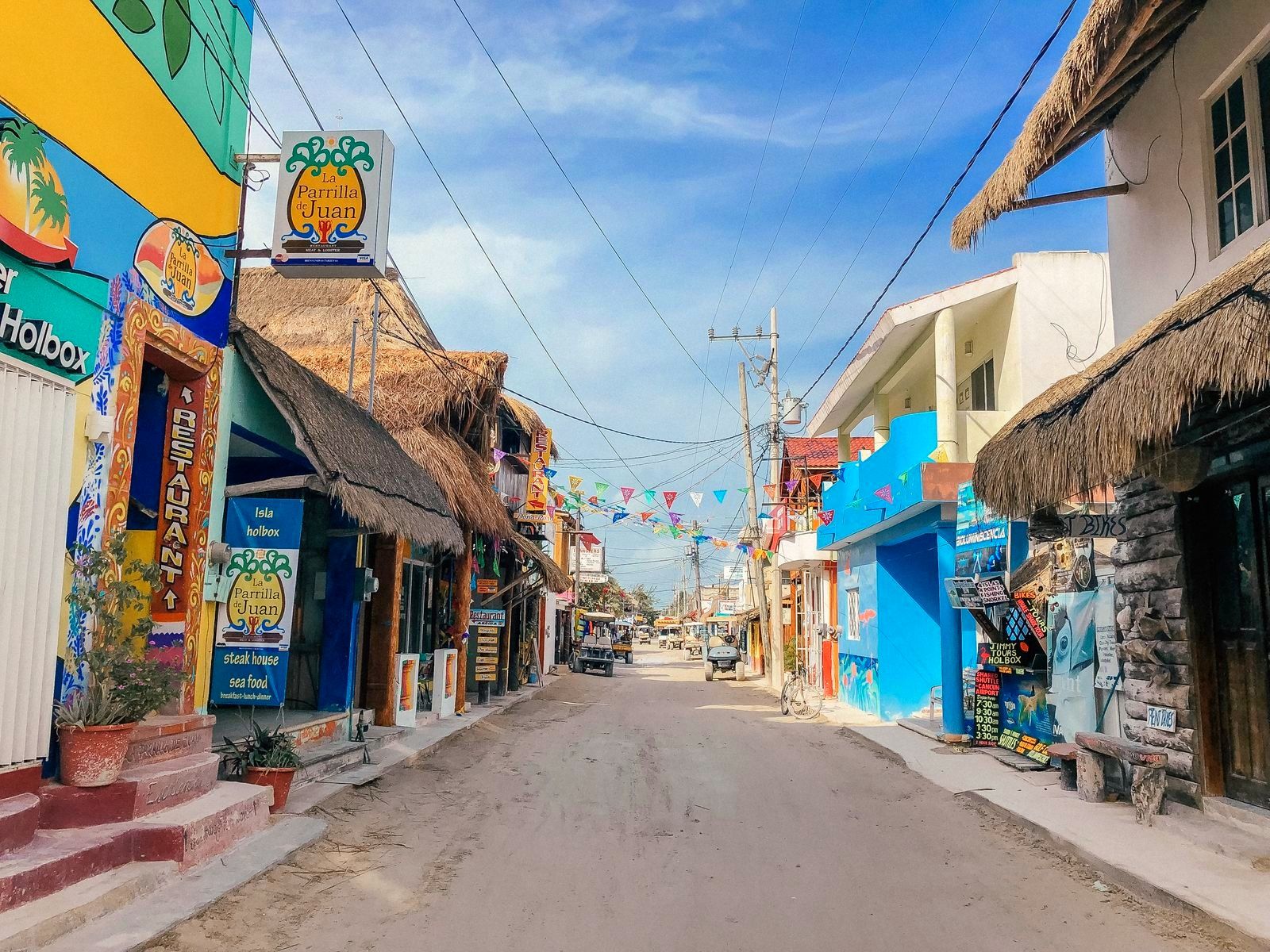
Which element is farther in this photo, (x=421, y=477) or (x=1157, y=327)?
(x=421, y=477)

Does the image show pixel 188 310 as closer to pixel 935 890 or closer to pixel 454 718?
pixel 935 890

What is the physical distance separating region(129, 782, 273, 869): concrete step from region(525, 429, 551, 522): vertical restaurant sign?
1485 cm

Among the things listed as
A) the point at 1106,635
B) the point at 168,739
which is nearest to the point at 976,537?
the point at 1106,635

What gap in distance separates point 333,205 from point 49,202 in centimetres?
330

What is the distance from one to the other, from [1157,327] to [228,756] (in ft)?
26.1

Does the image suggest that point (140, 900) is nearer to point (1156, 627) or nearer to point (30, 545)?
point (30, 545)

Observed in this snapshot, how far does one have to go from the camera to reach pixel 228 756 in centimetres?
786

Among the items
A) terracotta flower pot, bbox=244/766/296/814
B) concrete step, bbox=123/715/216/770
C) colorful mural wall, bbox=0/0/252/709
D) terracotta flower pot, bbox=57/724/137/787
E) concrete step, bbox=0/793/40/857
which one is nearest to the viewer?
concrete step, bbox=0/793/40/857

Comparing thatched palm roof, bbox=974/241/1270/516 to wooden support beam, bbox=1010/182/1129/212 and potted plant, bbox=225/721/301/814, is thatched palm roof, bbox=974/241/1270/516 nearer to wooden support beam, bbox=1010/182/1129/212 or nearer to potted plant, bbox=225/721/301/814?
wooden support beam, bbox=1010/182/1129/212

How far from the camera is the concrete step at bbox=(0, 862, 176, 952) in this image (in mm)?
4285

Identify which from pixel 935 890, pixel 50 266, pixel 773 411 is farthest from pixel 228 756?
pixel 773 411

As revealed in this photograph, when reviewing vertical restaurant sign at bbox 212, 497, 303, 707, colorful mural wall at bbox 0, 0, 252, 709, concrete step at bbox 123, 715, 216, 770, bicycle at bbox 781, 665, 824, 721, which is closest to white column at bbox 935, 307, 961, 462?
bicycle at bbox 781, 665, 824, 721

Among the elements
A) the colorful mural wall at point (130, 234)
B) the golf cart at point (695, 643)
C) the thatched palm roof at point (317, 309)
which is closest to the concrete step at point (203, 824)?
the colorful mural wall at point (130, 234)

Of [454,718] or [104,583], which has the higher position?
[104,583]
